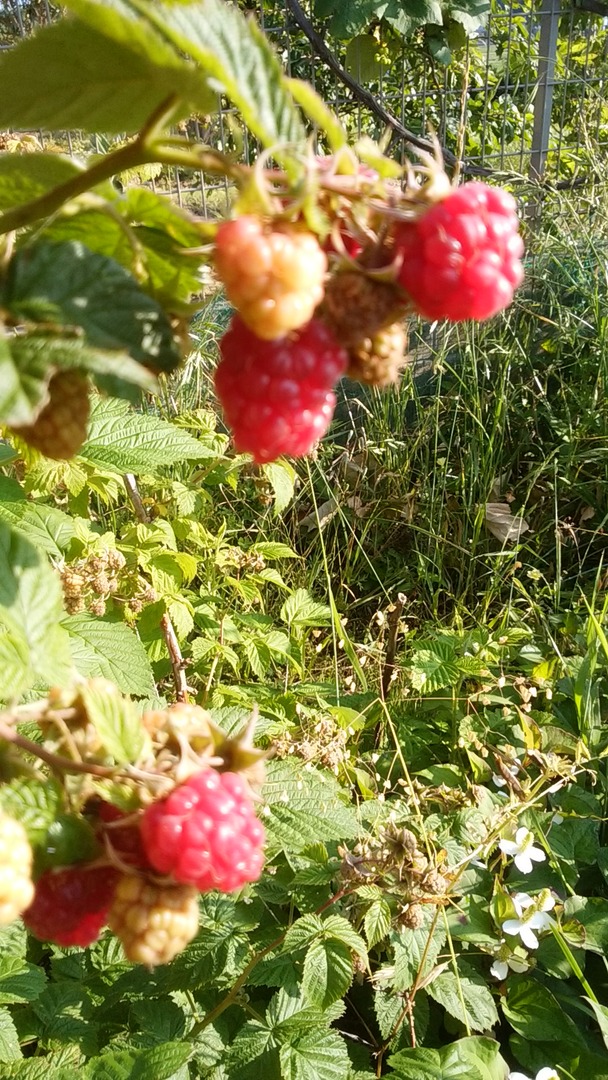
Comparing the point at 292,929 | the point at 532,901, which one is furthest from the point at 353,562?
the point at 292,929

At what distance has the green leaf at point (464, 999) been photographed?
1.28m

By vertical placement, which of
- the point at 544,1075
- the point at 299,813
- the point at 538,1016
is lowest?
the point at 538,1016

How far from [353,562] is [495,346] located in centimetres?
83

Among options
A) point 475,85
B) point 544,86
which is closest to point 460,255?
point 544,86

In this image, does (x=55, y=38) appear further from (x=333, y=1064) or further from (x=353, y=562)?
(x=353, y=562)

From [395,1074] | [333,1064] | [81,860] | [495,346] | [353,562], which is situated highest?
[81,860]

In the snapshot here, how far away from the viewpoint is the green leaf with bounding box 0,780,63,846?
46 cm

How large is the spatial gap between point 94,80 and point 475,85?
3836 mm

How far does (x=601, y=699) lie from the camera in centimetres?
188

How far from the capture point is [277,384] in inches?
15.9

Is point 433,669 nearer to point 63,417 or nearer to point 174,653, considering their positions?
point 174,653

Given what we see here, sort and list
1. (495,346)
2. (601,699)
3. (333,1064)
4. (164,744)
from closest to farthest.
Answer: (164,744) < (333,1064) < (601,699) < (495,346)

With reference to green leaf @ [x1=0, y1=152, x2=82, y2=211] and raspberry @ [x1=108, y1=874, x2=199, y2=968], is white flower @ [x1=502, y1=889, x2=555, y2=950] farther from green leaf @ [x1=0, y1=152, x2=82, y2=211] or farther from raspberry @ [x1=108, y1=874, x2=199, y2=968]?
green leaf @ [x1=0, y1=152, x2=82, y2=211]

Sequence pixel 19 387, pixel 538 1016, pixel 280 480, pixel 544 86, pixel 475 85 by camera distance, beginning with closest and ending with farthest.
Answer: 1. pixel 19 387
2. pixel 538 1016
3. pixel 280 480
4. pixel 544 86
5. pixel 475 85
